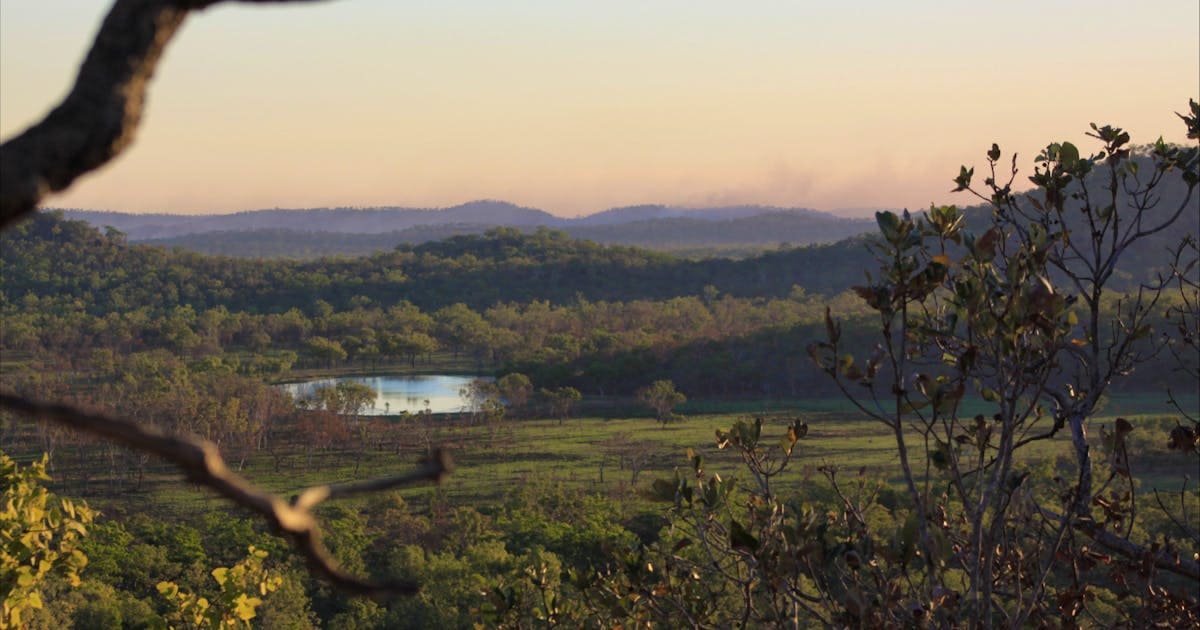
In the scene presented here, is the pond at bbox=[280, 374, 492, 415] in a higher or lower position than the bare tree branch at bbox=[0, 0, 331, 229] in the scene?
lower

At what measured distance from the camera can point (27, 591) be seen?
3945 millimetres

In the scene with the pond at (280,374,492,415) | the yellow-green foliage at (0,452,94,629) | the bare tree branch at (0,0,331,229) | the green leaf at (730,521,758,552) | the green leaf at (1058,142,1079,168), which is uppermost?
the green leaf at (1058,142,1079,168)

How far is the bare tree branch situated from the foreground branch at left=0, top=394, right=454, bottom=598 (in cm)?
Answer: 29

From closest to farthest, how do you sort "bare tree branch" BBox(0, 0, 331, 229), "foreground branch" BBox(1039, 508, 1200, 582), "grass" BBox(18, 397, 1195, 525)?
"bare tree branch" BBox(0, 0, 331, 229) → "foreground branch" BBox(1039, 508, 1200, 582) → "grass" BBox(18, 397, 1195, 525)

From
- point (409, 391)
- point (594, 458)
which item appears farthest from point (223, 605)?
point (409, 391)

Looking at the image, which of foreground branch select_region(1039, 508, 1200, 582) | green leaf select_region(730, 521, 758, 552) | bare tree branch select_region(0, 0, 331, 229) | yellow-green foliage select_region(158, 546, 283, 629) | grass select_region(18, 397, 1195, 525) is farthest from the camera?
grass select_region(18, 397, 1195, 525)

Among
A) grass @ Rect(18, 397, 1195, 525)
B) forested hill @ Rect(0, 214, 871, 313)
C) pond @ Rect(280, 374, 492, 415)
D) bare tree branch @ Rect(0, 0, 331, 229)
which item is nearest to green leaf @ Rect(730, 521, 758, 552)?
bare tree branch @ Rect(0, 0, 331, 229)

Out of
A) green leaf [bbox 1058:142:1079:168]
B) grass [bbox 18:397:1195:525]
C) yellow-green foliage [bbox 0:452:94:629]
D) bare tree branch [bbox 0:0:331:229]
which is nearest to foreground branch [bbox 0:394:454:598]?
bare tree branch [bbox 0:0:331:229]

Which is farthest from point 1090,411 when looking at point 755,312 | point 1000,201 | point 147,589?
point 755,312

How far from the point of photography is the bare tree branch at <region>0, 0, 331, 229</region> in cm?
129

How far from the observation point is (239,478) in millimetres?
1061

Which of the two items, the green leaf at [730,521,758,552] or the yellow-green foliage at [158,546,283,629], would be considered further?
the yellow-green foliage at [158,546,283,629]

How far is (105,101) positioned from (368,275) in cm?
9490

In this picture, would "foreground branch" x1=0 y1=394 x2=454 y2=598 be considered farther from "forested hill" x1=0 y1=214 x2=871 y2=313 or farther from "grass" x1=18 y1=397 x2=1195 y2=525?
"forested hill" x1=0 y1=214 x2=871 y2=313
